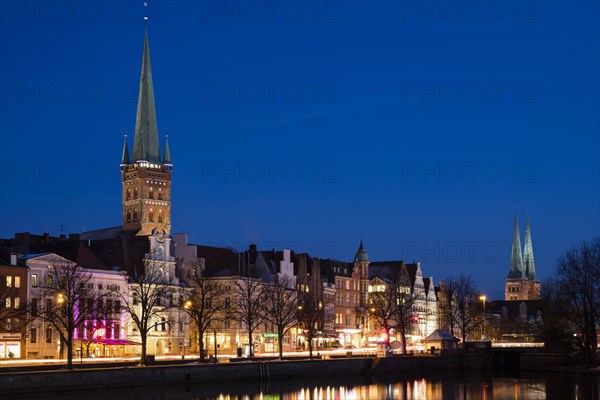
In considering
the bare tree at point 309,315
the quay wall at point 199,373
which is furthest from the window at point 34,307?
the bare tree at point 309,315

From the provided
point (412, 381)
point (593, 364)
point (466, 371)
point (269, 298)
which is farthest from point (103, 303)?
point (593, 364)

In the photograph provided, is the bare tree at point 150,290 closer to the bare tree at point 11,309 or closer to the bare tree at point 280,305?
the bare tree at point 280,305

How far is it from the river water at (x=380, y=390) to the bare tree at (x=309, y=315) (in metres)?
22.1

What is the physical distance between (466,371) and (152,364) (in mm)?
56616

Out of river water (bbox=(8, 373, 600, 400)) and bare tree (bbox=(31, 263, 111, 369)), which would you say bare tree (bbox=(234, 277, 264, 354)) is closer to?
bare tree (bbox=(31, 263, 111, 369))

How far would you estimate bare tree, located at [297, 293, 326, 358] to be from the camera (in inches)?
5517

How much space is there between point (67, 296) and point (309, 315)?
39636 mm

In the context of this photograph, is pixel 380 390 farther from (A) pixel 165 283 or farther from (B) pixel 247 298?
(A) pixel 165 283

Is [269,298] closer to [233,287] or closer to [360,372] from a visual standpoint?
[233,287]

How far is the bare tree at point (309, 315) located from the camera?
14012 cm

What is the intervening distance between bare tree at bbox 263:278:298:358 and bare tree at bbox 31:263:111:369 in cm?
2076

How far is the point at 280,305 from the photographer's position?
131 m

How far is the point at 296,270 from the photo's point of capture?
6811 inches

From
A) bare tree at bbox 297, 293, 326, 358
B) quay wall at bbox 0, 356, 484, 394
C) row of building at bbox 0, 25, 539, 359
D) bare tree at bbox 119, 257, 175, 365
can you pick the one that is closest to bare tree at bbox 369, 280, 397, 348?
row of building at bbox 0, 25, 539, 359
